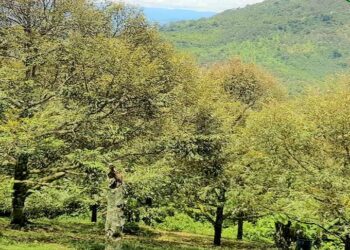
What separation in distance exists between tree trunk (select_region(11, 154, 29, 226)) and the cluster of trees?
0.10 meters

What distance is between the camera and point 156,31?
36.6 meters

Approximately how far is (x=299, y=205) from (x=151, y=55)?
17.2 m

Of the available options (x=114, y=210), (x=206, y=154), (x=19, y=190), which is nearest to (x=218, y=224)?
(x=206, y=154)

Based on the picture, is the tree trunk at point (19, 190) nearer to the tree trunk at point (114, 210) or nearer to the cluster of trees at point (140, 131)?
the cluster of trees at point (140, 131)

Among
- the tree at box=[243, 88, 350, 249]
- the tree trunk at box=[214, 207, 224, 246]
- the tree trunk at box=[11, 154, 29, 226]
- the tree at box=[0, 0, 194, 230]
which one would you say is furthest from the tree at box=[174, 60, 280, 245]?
the tree trunk at box=[11, 154, 29, 226]

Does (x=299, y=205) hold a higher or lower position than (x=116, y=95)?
lower

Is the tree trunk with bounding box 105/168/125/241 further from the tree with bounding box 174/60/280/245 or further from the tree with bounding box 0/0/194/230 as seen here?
the tree with bounding box 174/60/280/245

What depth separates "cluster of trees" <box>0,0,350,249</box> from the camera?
24781mm

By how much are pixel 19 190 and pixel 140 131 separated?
26.8ft

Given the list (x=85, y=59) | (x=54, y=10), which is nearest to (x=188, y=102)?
(x=85, y=59)

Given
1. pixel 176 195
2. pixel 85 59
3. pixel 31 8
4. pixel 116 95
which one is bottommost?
pixel 176 195

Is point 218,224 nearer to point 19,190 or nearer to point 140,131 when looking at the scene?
point 140,131

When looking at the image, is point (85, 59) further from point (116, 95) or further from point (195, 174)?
point (195, 174)

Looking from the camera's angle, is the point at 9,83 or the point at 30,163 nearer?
the point at 9,83
